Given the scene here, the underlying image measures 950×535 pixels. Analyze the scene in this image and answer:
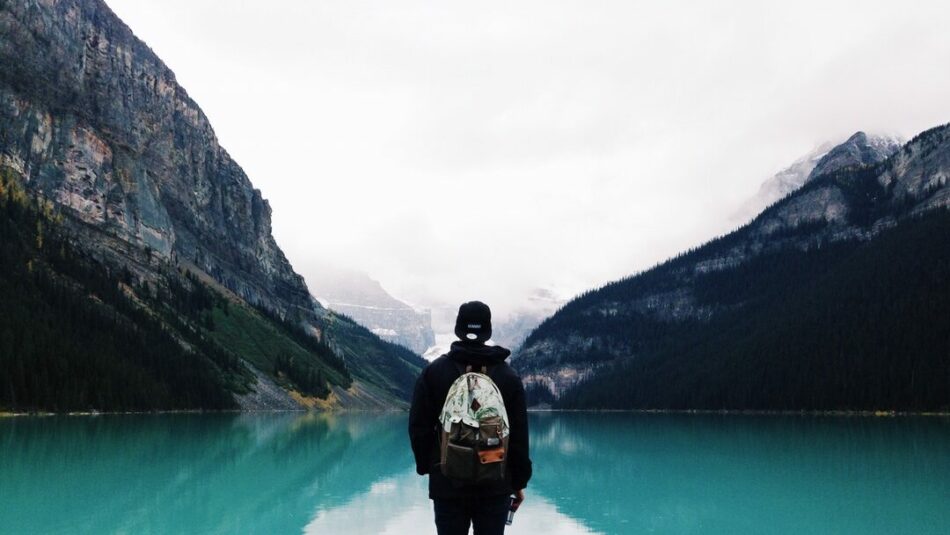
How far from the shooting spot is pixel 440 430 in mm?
9086

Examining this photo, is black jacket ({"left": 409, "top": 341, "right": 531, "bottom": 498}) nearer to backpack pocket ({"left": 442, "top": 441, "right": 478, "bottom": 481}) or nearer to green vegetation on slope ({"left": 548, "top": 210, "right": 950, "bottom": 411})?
backpack pocket ({"left": 442, "top": 441, "right": 478, "bottom": 481})

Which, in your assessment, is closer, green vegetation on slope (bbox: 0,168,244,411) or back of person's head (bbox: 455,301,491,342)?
back of person's head (bbox: 455,301,491,342)

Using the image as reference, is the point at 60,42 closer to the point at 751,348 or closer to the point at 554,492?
the point at 751,348

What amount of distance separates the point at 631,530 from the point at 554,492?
31.0 feet

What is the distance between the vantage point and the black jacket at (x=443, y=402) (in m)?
9.15

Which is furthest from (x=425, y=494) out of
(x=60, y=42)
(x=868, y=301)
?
(x=60, y=42)

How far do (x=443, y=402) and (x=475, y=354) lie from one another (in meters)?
0.69

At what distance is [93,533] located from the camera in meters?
18.9

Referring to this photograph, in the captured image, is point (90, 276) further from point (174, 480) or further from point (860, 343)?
point (860, 343)

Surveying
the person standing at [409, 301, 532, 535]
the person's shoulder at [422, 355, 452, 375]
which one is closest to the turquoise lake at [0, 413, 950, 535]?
the person standing at [409, 301, 532, 535]

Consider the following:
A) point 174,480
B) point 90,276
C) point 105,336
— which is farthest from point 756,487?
point 90,276

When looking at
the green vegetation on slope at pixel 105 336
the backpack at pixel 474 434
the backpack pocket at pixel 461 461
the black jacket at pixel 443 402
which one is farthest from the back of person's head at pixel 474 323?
the green vegetation on slope at pixel 105 336

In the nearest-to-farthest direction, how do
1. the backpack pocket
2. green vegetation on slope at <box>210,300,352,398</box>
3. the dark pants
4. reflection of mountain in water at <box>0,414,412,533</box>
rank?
the backpack pocket
the dark pants
reflection of mountain in water at <box>0,414,412,533</box>
green vegetation on slope at <box>210,300,352,398</box>

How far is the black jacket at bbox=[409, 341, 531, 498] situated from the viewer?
30.0 feet
